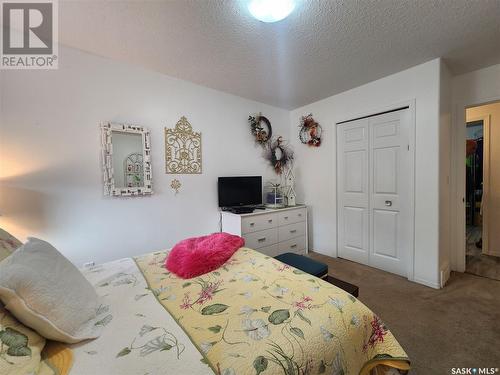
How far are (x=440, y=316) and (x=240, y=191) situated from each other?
2.34 meters

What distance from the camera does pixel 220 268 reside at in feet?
4.56

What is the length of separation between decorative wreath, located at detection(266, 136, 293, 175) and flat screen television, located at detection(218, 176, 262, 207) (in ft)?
1.52

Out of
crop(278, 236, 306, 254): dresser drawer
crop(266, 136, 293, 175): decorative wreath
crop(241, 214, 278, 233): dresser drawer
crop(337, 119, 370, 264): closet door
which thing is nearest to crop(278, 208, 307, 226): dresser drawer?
crop(241, 214, 278, 233): dresser drawer

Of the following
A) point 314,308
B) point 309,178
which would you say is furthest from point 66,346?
point 309,178

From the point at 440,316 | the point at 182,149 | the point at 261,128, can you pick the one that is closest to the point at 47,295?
the point at 182,149

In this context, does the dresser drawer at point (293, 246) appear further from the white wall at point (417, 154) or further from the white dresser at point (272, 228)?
the white wall at point (417, 154)

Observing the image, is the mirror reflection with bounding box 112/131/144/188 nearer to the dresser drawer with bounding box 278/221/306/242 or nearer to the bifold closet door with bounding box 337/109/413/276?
the dresser drawer with bounding box 278/221/306/242

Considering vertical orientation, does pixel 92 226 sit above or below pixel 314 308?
above

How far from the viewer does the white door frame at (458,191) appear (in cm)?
258

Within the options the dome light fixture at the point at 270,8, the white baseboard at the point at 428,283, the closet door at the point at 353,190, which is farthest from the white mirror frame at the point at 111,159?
the white baseboard at the point at 428,283

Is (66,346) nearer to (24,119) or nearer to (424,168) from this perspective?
(24,119)

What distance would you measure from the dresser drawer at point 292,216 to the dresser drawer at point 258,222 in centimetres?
12

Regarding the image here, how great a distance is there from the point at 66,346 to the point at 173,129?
2.22 metres

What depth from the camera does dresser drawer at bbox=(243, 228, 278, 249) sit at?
267 cm
